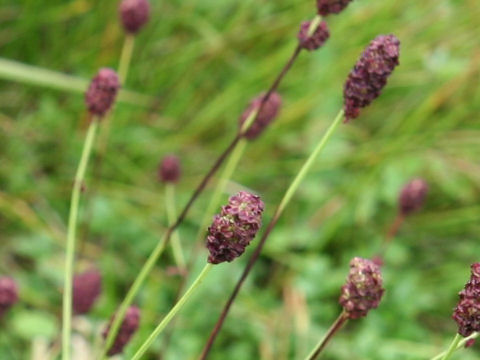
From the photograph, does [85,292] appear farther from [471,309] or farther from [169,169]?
[471,309]

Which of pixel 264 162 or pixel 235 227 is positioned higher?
pixel 264 162

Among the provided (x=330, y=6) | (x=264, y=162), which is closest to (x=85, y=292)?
(x=330, y=6)

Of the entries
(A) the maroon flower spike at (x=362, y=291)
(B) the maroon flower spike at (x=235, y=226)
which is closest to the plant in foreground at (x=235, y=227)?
(B) the maroon flower spike at (x=235, y=226)

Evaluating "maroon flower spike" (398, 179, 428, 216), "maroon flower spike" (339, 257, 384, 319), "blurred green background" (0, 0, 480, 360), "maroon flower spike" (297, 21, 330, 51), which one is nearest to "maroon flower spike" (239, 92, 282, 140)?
"maroon flower spike" (297, 21, 330, 51)

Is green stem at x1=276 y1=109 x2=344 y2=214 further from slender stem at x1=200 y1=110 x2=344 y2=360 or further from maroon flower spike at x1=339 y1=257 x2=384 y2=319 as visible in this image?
maroon flower spike at x1=339 y1=257 x2=384 y2=319

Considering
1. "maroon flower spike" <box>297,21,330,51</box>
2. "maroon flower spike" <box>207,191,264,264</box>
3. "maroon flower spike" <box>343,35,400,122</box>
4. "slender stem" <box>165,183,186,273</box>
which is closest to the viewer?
"maroon flower spike" <box>207,191,264,264</box>

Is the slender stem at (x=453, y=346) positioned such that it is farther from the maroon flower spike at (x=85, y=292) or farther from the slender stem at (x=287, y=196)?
the maroon flower spike at (x=85, y=292)
